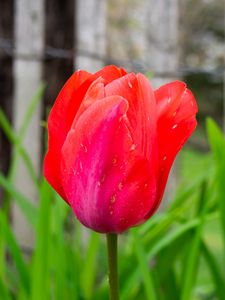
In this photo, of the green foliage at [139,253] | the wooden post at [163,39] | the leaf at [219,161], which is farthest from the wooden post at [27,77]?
the leaf at [219,161]

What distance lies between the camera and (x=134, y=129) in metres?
0.43

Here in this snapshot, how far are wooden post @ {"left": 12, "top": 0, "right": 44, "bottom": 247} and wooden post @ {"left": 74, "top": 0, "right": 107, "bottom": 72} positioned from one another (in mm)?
106

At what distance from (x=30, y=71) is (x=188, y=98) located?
1353 mm

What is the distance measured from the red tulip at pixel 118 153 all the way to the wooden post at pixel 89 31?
1270mm

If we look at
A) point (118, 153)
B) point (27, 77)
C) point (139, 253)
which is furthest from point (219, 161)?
point (27, 77)

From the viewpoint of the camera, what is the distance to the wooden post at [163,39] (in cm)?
175

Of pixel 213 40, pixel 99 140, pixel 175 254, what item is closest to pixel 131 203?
pixel 99 140

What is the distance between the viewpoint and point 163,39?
1755 mm

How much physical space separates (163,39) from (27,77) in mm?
341

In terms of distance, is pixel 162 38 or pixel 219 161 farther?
pixel 162 38

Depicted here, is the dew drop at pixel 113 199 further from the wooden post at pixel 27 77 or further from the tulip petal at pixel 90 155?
the wooden post at pixel 27 77

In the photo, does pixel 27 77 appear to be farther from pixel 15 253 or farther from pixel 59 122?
pixel 59 122

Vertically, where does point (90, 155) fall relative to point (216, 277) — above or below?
above

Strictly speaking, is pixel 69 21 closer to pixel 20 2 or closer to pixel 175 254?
pixel 20 2
